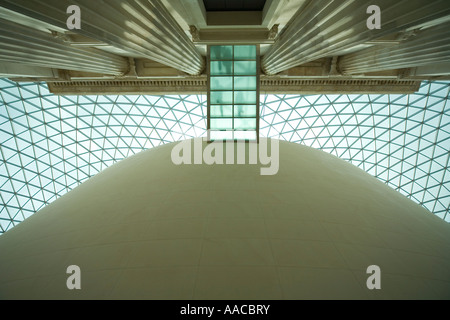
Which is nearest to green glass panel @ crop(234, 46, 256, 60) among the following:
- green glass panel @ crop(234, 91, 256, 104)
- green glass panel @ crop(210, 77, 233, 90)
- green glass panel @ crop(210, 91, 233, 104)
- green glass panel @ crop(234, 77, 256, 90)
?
green glass panel @ crop(234, 77, 256, 90)

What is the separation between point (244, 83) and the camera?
66.6 feet

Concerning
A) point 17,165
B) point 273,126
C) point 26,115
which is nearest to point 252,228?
point 273,126

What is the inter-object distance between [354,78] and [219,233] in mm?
25835

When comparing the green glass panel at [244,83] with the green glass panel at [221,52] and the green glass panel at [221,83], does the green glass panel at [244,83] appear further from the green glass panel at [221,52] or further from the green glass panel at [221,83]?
the green glass panel at [221,52]

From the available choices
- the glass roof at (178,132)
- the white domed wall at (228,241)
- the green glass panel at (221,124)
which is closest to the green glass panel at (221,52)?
the green glass panel at (221,124)

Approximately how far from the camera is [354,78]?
24.7 meters

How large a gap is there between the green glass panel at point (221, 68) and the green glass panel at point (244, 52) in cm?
87

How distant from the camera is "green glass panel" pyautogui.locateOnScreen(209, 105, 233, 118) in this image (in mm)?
20766

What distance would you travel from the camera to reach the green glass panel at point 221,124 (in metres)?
21.0

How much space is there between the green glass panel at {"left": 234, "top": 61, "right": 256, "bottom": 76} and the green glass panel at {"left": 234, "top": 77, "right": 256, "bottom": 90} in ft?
1.44

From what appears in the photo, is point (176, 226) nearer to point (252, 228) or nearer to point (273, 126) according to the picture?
point (252, 228)

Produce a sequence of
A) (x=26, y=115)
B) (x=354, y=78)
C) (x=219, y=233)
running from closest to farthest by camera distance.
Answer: (x=219, y=233) → (x=354, y=78) → (x=26, y=115)
